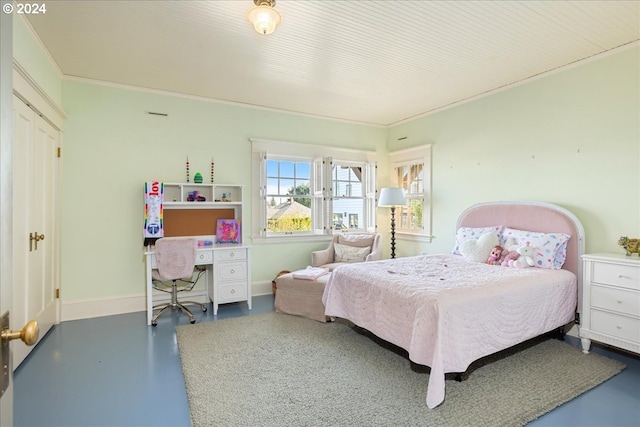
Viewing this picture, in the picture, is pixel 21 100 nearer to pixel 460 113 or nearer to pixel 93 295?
pixel 93 295

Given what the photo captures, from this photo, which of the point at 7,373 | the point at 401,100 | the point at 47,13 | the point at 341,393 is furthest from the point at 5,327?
the point at 401,100

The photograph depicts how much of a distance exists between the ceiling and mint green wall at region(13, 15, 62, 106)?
96mm

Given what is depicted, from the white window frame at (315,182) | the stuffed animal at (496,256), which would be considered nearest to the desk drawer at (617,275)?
the stuffed animal at (496,256)

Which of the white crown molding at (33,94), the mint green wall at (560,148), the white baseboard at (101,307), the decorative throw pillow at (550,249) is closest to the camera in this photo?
the white crown molding at (33,94)

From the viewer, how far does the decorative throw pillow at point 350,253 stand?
4.60 meters

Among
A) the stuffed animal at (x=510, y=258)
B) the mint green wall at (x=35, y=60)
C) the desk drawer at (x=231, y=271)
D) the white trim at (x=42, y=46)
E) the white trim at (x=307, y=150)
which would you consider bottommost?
the desk drawer at (x=231, y=271)

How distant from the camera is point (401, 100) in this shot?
174 inches

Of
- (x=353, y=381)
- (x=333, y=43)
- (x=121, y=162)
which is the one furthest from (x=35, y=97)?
(x=353, y=381)

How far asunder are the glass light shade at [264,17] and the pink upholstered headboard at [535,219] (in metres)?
3.15

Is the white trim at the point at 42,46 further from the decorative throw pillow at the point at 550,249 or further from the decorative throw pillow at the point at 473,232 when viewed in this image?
the decorative throw pillow at the point at 550,249

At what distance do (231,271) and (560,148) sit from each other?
389 centimetres

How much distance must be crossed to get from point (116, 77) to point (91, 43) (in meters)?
0.78

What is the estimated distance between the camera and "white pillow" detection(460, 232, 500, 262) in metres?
3.48

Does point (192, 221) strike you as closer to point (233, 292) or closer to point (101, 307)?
point (233, 292)
